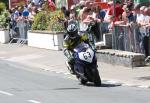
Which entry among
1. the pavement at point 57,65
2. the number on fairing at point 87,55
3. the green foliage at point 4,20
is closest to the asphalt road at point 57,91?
the pavement at point 57,65

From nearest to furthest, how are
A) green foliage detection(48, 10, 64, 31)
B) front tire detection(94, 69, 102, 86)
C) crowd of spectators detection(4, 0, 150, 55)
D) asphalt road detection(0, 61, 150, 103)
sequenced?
asphalt road detection(0, 61, 150, 103), front tire detection(94, 69, 102, 86), crowd of spectators detection(4, 0, 150, 55), green foliage detection(48, 10, 64, 31)

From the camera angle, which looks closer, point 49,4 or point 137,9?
point 137,9

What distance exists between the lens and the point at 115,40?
2112cm

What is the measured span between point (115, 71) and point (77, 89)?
124 inches

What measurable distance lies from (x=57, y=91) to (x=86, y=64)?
4.36ft

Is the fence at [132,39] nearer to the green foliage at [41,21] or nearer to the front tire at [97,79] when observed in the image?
the front tire at [97,79]

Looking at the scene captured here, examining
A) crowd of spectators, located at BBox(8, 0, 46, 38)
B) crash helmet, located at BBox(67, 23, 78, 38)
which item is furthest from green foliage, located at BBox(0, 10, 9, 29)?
crash helmet, located at BBox(67, 23, 78, 38)

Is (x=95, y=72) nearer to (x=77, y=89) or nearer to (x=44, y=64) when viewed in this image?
(x=77, y=89)

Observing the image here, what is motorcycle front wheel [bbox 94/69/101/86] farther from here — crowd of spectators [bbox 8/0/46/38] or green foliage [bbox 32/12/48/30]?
crowd of spectators [bbox 8/0/46/38]

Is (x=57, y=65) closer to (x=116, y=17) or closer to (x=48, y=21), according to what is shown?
(x=116, y=17)

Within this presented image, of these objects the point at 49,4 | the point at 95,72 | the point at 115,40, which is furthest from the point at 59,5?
the point at 95,72

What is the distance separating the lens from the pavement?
16722mm

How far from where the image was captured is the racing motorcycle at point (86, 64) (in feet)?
52.8

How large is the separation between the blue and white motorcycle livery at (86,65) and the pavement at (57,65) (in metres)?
0.79
